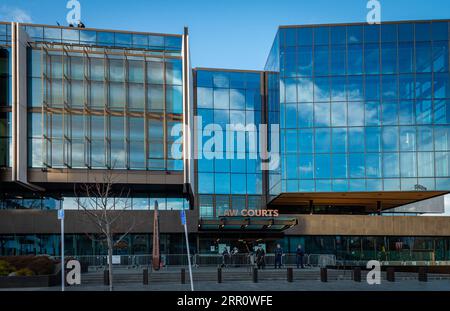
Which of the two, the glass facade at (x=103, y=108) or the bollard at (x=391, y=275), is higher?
the glass facade at (x=103, y=108)

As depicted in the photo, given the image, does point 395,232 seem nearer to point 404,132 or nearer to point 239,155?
point 404,132

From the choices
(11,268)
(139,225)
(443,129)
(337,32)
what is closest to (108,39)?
(139,225)

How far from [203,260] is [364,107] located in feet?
80.7

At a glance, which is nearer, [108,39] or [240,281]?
[240,281]

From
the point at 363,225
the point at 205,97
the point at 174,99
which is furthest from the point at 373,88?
the point at 174,99

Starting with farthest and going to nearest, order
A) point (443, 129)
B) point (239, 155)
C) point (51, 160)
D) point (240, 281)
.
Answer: point (239, 155) < point (443, 129) < point (51, 160) < point (240, 281)

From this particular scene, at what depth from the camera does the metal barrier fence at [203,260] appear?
36694 millimetres

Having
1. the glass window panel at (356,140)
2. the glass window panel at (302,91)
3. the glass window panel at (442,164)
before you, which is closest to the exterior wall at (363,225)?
the glass window panel at (442,164)

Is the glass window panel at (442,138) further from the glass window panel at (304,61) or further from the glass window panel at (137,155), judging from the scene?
the glass window panel at (137,155)

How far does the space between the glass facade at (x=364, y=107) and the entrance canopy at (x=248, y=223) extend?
6229mm

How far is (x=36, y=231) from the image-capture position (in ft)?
162

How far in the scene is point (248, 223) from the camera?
153 feet

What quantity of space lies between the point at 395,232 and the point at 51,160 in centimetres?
3476

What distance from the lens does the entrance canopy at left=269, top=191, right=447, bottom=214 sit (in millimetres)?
54562
